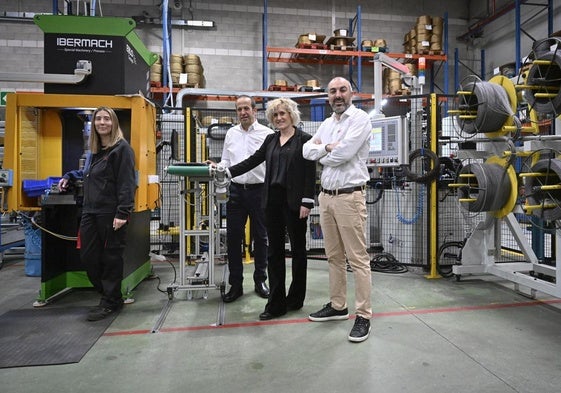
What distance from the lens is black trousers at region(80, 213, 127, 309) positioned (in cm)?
279

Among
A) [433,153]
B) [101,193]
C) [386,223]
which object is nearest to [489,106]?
[433,153]

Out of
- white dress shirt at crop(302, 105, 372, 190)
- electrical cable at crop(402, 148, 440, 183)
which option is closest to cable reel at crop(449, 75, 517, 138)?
electrical cable at crop(402, 148, 440, 183)

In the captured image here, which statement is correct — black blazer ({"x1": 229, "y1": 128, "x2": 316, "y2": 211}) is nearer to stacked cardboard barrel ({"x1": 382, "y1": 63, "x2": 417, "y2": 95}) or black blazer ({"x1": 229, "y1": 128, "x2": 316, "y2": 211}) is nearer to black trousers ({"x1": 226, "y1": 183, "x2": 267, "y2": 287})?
black trousers ({"x1": 226, "y1": 183, "x2": 267, "y2": 287})

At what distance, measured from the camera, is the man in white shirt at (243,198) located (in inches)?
124

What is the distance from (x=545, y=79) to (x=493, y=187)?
3.10 feet

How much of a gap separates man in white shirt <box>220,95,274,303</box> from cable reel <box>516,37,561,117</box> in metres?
2.02

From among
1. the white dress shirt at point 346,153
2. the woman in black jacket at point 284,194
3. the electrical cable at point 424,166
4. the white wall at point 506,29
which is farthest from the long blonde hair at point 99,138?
the white wall at point 506,29

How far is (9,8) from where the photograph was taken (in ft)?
25.8

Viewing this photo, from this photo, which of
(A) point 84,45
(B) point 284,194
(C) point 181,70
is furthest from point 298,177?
(C) point 181,70

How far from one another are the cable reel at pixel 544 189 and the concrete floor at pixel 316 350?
81 centimetres

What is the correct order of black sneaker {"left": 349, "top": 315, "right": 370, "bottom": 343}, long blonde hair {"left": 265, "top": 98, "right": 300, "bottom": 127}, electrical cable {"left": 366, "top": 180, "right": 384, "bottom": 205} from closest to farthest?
1. black sneaker {"left": 349, "top": 315, "right": 370, "bottom": 343}
2. long blonde hair {"left": 265, "top": 98, "right": 300, "bottom": 127}
3. electrical cable {"left": 366, "top": 180, "right": 384, "bottom": 205}

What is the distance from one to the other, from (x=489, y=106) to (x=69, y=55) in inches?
144

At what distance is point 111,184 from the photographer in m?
2.80

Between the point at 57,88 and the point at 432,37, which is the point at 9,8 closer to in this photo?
the point at 57,88
